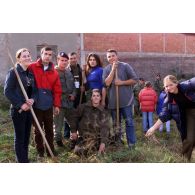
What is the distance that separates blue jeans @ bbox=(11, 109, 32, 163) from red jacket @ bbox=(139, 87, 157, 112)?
2.18 m

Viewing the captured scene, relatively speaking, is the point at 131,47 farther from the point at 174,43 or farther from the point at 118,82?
the point at 118,82

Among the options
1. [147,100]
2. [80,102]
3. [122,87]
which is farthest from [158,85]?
[80,102]

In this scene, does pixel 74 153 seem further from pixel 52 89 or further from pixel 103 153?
pixel 52 89

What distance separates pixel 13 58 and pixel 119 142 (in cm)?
162

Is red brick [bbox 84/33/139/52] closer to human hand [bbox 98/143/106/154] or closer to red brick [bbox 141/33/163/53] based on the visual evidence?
red brick [bbox 141/33/163/53]

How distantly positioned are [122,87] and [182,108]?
0.80m

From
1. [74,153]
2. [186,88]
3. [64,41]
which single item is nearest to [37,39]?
[64,41]

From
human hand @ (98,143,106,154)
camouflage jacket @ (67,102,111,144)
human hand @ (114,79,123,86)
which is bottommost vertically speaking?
human hand @ (98,143,106,154)

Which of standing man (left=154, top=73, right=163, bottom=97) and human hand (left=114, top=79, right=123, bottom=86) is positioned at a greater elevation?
human hand (left=114, top=79, right=123, bottom=86)

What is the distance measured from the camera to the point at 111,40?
570cm

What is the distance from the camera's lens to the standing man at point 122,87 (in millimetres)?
4941

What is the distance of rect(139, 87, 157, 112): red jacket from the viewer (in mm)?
6031

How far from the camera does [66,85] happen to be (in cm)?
509

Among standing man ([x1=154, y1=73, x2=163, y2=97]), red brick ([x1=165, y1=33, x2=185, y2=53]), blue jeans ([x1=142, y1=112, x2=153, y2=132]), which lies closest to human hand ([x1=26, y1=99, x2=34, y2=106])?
blue jeans ([x1=142, y1=112, x2=153, y2=132])
